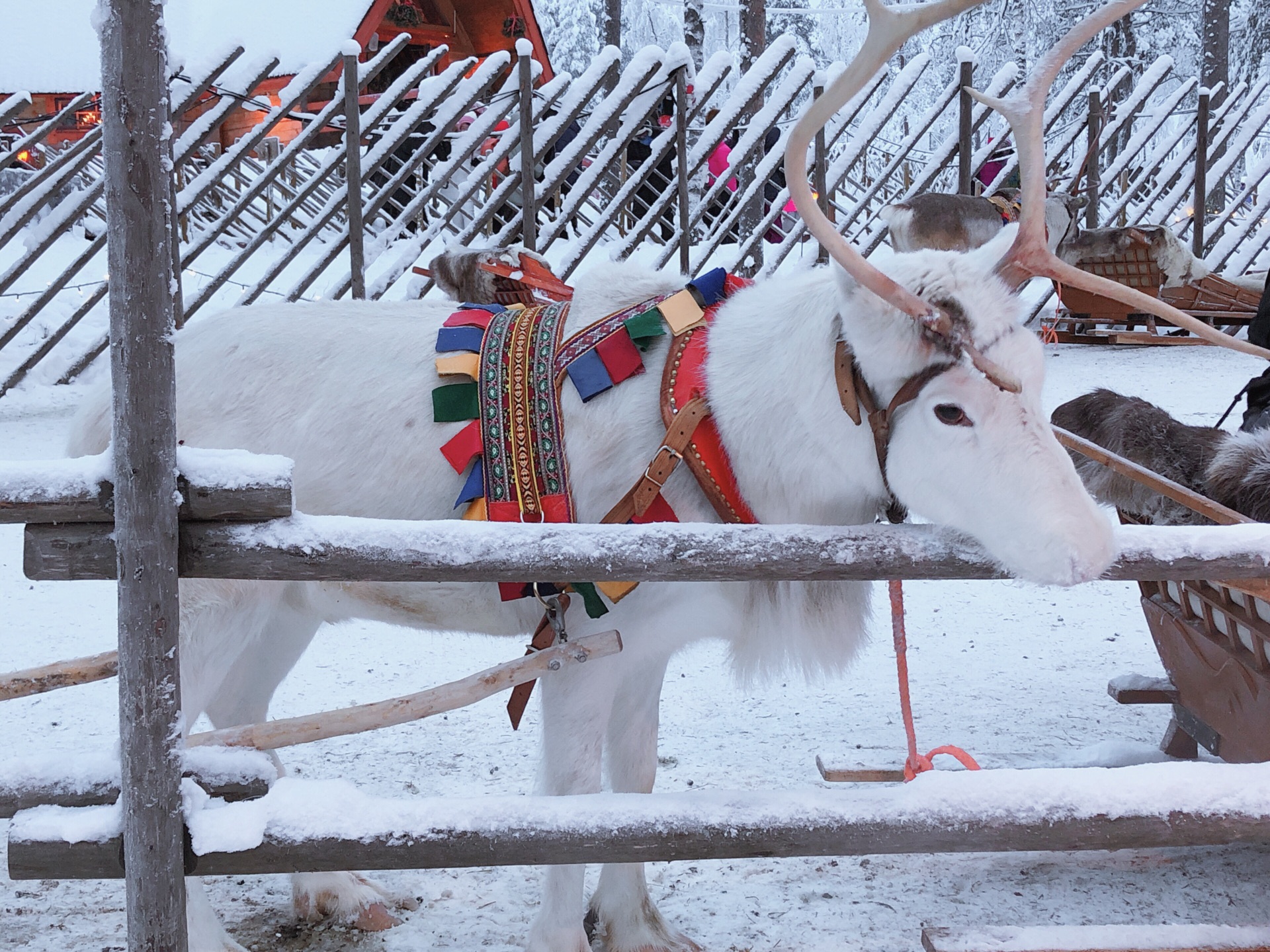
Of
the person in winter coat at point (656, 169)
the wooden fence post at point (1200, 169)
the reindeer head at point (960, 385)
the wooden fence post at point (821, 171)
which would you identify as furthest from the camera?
the wooden fence post at point (1200, 169)

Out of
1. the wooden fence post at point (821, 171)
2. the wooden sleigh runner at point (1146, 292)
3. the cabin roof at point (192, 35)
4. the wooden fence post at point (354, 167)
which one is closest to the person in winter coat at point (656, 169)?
the wooden fence post at point (821, 171)

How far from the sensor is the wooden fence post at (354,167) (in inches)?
294

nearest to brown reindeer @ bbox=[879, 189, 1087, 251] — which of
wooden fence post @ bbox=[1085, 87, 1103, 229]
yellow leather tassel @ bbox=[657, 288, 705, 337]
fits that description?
wooden fence post @ bbox=[1085, 87, 1103, 229]

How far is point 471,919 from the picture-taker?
107 inches

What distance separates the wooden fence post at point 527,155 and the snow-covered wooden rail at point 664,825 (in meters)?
6.43

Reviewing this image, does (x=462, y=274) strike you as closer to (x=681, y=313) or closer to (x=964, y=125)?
(x=681, y=313)

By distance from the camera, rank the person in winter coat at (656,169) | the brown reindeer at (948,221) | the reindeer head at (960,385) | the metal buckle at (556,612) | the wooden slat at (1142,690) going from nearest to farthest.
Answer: the reindeer head at (960,385), the metal buckle at (556,612), the wooden slat at (1142,690), the brown reindeer at (948,221), the person in winter coat at (656,169)

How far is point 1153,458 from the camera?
3096mm

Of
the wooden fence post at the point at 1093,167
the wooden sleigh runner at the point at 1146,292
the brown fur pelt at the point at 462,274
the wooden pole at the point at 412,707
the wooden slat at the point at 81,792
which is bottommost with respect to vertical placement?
the wooden slat at the point at 81,792

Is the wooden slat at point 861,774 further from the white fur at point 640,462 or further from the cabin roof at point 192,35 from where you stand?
the cabin roof at point 192,35

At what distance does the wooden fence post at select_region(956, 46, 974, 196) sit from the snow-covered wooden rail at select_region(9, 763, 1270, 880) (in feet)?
26.4

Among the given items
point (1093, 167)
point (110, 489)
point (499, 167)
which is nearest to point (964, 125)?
point (1093, 167)

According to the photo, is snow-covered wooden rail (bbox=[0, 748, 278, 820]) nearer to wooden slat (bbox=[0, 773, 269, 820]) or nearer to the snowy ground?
wooden slat (bbox=[0, 773, 269, 820])

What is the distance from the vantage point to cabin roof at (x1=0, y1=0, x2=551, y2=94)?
29.6 ft
